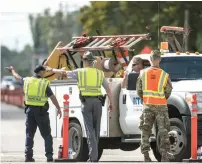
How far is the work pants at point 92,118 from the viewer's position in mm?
15906

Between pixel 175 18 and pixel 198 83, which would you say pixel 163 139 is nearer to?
pixel 198 83

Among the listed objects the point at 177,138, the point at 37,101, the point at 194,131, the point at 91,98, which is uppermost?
the point at 91,98

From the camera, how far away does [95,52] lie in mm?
19594

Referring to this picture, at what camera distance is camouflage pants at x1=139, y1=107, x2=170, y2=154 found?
15.5 meters

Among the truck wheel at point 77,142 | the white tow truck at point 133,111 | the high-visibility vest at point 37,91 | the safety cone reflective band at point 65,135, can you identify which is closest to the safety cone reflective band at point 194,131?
the white tow truck at point 133,111

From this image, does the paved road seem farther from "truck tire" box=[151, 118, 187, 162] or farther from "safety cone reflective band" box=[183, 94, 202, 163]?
"safety cone reflective band" box=[183, 94, 202, 163]

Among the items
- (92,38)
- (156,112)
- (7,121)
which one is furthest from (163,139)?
(7,121)

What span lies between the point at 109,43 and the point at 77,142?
219 centimetres

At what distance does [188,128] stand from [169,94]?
87cm

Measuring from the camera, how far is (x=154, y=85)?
15.6 metres

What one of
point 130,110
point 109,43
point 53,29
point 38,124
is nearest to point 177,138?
point 130,110

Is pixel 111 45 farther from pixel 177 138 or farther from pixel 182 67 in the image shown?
pixel 177 138

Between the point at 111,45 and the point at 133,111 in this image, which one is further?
the point at 111,45

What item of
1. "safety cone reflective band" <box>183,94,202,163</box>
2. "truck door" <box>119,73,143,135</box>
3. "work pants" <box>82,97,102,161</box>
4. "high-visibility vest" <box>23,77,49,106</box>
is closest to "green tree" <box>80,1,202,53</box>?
"truck door" <box>119,73,143,135</box>
